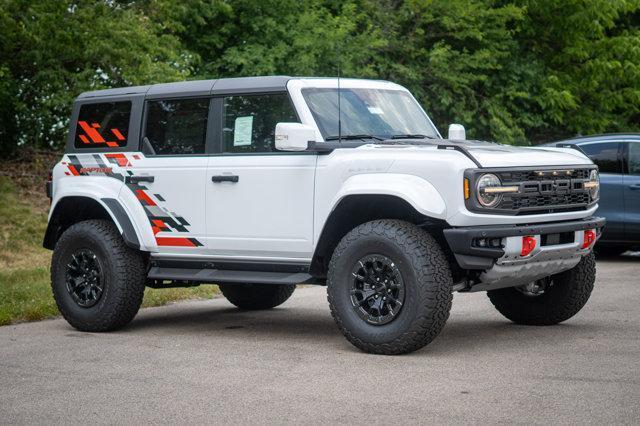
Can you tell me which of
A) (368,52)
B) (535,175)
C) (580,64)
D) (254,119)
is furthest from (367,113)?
(580,64)

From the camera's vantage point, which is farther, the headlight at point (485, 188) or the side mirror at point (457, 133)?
the side mirror at point (457, 133)

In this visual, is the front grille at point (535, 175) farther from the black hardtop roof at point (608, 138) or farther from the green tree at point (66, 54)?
the green tree at point (66, 54)

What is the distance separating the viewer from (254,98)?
9422mm

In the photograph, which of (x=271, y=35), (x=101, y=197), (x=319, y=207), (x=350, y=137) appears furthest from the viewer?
(x=271, y=35)

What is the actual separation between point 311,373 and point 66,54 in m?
12.4

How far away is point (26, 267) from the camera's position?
16.2 m

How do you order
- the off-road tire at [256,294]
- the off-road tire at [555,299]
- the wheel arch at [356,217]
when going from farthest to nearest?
the off-road tire at [256,294]
the off-road tire at [555,299]
the wheel arch at [356,217]

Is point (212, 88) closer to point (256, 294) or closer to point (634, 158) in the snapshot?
point (256, 294)

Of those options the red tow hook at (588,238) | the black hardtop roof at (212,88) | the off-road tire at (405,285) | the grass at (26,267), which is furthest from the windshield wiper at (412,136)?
the grass at (26,267)

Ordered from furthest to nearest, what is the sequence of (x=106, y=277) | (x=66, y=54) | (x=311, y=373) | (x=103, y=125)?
(x=66, y=54) → (x=103, y=125) → (x=106, y=277) → (x=311, y=373)

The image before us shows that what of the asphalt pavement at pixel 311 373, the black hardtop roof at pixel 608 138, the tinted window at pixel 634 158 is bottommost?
the asphalt pavement at pixel 311 373

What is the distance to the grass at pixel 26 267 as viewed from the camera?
11.1 meters

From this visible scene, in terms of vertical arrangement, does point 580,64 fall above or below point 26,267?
above

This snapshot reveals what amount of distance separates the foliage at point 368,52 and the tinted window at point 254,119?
30.2 ft
